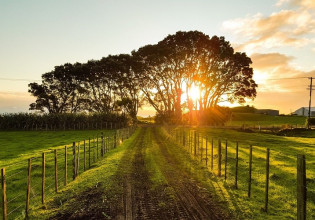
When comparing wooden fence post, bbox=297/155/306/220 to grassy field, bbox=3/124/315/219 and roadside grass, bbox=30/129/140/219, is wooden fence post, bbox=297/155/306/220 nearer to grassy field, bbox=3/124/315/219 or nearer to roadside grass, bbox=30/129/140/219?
grassy field, bbox=3/124/315/219

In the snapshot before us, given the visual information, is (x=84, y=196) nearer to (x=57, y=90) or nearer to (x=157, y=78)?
(x=157, y=78)

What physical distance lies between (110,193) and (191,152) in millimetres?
14413

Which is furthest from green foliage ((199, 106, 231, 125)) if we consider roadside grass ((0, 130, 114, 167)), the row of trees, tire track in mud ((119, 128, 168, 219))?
tire track in mud ((119, 128, 168, 219))

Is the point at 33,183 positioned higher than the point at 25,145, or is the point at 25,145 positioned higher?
the point at 33,183

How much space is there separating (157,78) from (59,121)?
27.5 m

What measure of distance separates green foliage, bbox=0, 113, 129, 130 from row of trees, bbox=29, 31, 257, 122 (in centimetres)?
533

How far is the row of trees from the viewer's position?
6469 centimetres

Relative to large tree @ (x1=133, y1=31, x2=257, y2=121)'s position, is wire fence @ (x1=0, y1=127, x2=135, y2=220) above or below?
below

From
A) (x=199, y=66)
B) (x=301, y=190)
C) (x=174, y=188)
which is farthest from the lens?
(x=199, y=66)

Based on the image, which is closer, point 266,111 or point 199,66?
point 199,66

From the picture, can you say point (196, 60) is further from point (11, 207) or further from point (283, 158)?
point (11, 207)

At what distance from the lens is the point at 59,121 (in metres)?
71.4

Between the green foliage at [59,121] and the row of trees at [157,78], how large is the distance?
533 cm

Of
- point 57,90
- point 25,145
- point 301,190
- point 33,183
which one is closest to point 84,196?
point 33,183
